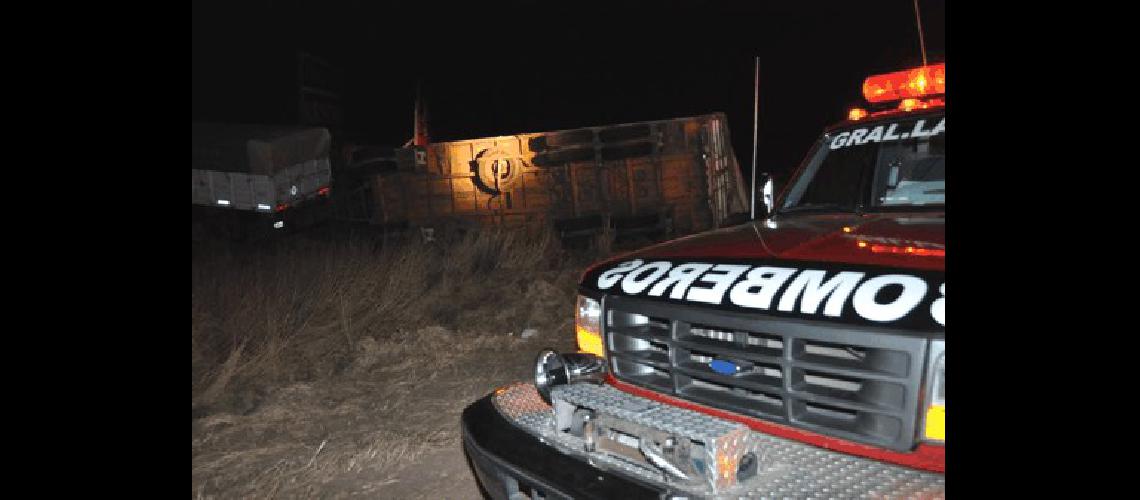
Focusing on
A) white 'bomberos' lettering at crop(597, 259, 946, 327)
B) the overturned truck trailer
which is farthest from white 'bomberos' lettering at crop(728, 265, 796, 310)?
the overturned truck trailer

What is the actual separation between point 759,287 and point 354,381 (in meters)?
3.79

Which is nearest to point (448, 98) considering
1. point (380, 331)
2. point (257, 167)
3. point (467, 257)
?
point (257, 167)

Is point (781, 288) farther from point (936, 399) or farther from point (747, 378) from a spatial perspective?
point (936, 399)

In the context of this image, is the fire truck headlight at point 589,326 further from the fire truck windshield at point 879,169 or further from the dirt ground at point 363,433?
the fire truck windshield at point 879,169

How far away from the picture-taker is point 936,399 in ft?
6.08

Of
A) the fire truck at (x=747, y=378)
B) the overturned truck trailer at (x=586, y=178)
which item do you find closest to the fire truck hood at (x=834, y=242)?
the fire truck at (x=747, y=378)

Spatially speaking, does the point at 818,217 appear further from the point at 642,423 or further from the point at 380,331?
the point at 380,331

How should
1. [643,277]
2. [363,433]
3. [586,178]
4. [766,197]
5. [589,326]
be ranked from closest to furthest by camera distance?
[643,277] < [589,326] < [766,197] < [363,433] < [586,178]

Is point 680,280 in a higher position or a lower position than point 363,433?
higher

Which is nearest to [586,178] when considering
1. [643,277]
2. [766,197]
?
[766,197]

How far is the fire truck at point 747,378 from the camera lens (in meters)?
1.89

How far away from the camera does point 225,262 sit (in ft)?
26.1
